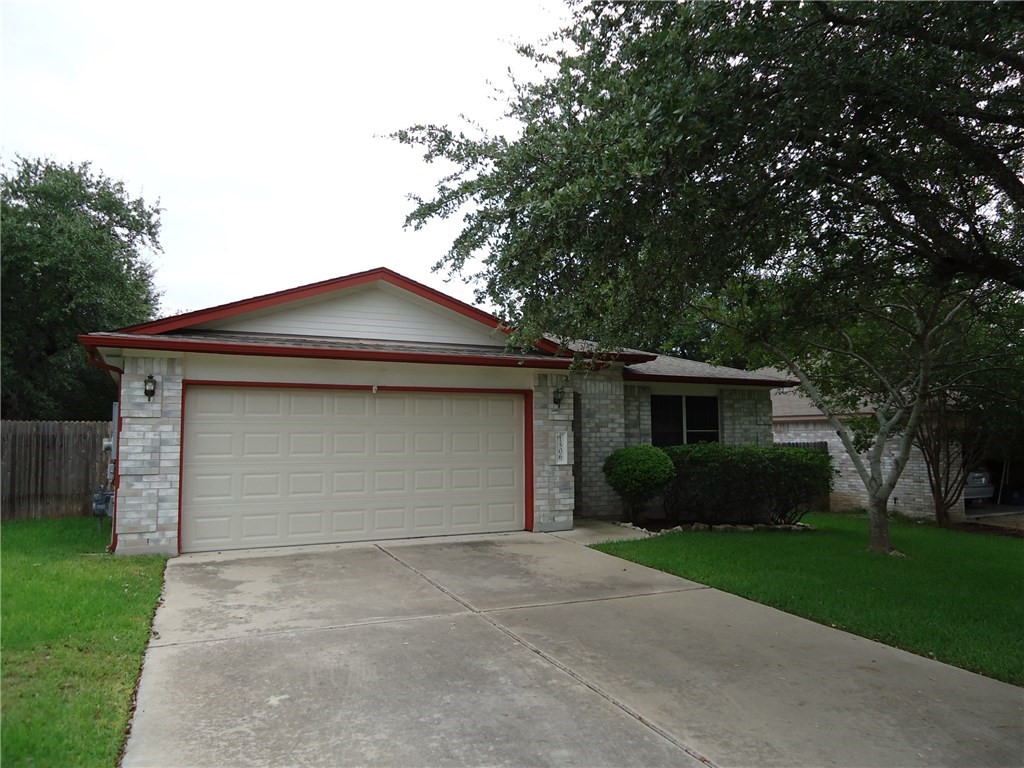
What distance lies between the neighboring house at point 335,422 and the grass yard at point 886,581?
92.5 inches

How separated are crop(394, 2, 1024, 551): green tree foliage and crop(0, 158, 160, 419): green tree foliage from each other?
13.2 m

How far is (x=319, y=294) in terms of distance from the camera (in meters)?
10.6

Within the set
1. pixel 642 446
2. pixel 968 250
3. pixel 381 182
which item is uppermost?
pixel 381 182

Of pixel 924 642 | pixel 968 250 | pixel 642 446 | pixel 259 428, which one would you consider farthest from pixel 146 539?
pixel 968 250

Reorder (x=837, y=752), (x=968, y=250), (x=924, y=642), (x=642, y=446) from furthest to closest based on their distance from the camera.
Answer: (x=642, y=446) → (x=968, y=250) → (x=924, y=642) → (x=837, y=752)

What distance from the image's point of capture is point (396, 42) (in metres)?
6.85

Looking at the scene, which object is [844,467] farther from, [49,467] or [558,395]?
[49,467]

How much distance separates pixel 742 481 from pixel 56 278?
16.7 meters

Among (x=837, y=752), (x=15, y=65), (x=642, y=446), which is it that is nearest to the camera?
(x=837, y=752)

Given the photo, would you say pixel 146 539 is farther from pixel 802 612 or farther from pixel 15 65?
pixel 802 612

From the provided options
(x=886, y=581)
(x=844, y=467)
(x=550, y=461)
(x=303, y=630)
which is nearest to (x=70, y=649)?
(x=303, y=630)

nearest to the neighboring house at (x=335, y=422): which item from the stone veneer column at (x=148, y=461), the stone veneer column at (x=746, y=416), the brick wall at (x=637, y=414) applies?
the stone veneer column at (x=148, y=461)

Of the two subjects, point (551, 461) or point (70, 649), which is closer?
point (70, 649)

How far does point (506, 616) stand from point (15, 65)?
7032 mm
